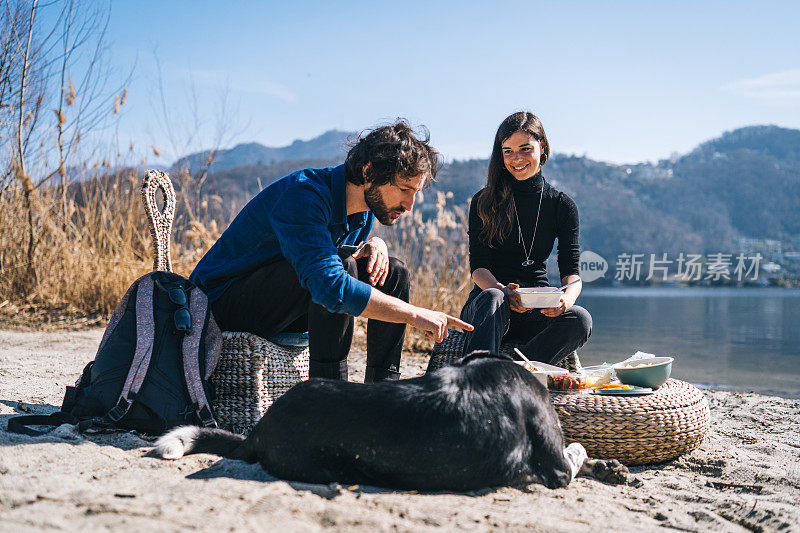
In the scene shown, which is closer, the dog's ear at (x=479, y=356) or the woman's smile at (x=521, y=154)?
the dog's ear at (x=479, y=356)

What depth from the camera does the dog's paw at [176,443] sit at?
2061 millimetres

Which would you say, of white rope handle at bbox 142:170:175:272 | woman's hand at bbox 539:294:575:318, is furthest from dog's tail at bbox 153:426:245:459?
woman's hand at bbox 539:294:575:318

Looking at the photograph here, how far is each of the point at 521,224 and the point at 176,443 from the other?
2281mm

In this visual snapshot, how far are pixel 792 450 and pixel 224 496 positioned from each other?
2831 millimetres

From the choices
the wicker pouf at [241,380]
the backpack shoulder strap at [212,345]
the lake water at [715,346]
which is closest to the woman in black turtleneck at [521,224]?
the wicker pouf at [241,380]

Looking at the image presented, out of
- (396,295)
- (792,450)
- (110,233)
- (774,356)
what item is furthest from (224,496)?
(774,356)

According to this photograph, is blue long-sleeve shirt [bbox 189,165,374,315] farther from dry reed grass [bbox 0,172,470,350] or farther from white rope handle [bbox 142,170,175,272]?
dry reed grass [bbox 0,172,470,350]

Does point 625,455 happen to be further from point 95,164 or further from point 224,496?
point 95,164

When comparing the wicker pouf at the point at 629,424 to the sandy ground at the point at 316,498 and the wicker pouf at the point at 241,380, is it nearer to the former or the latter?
the sandy ground at the point at 316,498

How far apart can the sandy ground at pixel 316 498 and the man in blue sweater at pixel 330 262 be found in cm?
69

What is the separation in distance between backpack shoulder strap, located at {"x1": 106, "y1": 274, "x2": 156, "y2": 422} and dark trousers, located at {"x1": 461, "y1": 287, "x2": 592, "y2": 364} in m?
1.47

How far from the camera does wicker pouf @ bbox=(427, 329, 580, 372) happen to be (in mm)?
3221

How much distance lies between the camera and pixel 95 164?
6.75 metres

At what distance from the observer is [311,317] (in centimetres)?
260
